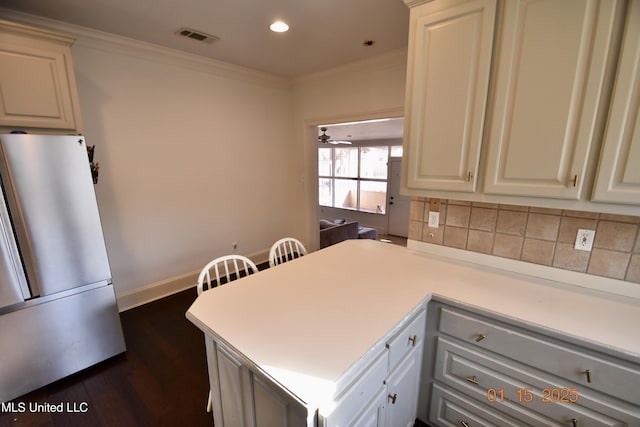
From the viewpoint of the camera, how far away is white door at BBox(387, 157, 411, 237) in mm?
6711

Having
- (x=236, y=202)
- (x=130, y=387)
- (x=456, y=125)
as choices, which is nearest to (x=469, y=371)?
(x=456, y=125)

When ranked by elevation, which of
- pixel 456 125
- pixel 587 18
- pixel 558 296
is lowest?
pixel 558 296

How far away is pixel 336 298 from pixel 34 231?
6.40 ft

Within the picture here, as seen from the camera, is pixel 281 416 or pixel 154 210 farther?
pixel 154 210

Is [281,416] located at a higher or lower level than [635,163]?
lower

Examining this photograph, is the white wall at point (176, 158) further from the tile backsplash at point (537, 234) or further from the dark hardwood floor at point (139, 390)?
the tile backsplash at point (537, 234)

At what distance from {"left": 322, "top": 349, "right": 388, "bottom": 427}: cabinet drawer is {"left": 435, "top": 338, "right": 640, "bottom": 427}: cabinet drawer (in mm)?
524

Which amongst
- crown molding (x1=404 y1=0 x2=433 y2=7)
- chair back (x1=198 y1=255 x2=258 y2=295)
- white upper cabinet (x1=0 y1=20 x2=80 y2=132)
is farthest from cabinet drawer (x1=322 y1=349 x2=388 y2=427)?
white upper cabinet (x1=0 y1=20 x2=80 y2=132)

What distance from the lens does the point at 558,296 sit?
4.48 ft

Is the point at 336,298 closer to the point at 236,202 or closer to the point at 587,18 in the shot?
the point at 587,18

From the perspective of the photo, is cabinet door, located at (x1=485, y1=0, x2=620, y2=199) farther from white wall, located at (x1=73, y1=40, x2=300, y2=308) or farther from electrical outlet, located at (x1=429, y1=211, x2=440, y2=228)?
white wall, located at (x1=73, y1=40, x2=300, y2=308)

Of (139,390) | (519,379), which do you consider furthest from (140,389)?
(519,379)

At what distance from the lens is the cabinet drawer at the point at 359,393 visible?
2.86 ft

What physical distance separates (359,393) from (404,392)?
0.53m
